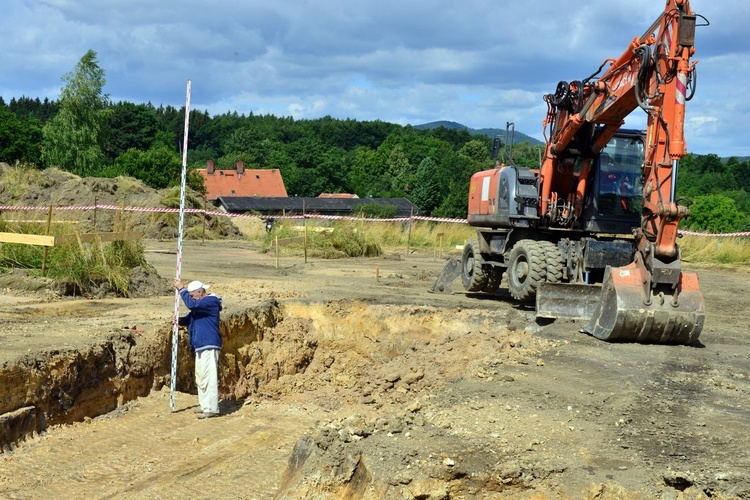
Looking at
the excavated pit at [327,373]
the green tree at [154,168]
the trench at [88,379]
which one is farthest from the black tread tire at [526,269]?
the green tree at [154,168]

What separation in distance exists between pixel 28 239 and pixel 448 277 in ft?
25.7

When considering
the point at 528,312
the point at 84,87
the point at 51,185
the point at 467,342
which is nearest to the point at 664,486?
the point at 467,342

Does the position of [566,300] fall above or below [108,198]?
below

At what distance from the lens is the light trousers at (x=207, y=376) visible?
9336mm

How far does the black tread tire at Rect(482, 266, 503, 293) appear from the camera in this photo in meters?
15.4

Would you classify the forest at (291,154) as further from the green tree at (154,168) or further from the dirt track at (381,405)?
the dirt track at (381,405)

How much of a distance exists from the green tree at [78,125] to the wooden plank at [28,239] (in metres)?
37.5

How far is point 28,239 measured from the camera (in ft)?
45.2

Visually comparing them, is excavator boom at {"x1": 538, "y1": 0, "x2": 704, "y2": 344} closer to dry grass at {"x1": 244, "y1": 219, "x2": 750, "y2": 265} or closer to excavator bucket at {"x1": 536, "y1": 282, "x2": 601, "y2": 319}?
excavator bucket at {"x1": 536, "y1": 282, "x2": 601, "y2": 319}

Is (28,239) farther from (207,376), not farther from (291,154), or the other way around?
(291,154)

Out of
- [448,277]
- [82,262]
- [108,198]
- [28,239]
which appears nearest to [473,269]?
[448,277]

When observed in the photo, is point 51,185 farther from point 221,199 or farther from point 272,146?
point 272,146

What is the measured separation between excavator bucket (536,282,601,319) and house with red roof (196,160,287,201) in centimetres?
7728

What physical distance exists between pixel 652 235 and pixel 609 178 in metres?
3.14
